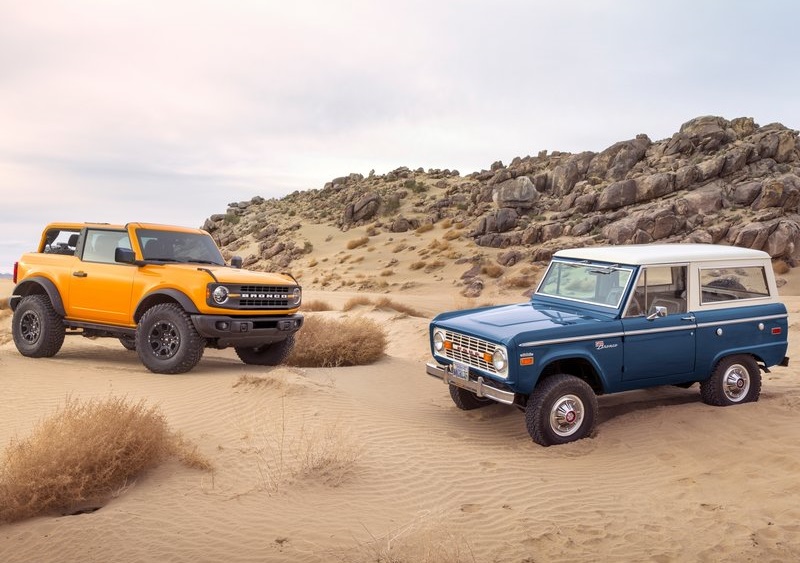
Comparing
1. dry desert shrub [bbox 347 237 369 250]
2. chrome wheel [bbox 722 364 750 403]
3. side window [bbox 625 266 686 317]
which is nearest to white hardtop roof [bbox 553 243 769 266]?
side window [bbox 625 266 686 317]

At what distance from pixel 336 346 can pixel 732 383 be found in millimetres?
7145

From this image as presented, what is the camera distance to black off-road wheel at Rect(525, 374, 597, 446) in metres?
7.76

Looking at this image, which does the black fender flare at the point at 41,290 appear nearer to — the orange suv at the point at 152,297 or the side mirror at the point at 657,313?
the orange suv at the point at 152,297

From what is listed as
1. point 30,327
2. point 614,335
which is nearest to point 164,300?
point 30,327

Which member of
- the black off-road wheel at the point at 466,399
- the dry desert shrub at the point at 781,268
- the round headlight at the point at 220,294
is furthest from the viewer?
the dry desert shrub at the point at 781,268

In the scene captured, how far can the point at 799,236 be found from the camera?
92.1 ft

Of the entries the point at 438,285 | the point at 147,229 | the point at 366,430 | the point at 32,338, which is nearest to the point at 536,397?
the point at 366,430

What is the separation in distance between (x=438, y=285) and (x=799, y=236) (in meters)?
15.2

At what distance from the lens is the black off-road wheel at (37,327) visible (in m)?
11.9

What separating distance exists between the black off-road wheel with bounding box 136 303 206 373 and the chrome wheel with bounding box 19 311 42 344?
8.84 feet

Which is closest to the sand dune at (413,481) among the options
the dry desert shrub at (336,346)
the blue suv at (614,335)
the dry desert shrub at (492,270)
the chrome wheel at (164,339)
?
the chrome wheel at (164,339)

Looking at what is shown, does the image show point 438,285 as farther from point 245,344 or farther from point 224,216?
point 224,216

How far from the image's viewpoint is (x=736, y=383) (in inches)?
370

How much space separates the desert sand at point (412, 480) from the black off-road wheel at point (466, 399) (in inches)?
9.0
